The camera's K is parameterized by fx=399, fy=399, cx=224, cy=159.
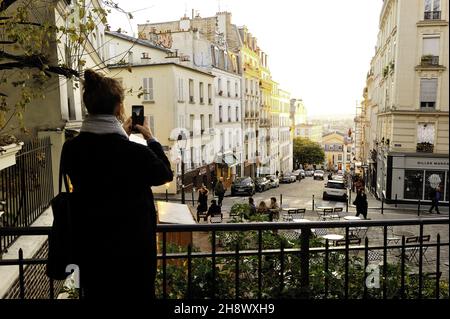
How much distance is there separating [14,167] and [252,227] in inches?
162

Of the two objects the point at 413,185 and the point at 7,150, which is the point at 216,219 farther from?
the point at 413,185

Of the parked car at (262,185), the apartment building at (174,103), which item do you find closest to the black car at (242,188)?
the parked car at (262,185)

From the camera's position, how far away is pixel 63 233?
1830 millimetres

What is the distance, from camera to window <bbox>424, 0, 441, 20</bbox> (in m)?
19.6

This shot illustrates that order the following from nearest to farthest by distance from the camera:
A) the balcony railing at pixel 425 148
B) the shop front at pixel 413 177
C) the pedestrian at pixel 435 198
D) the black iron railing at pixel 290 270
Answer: the black iron railing at pixel 290 270
the pedestrian at pixel 435 198
the balcony railing at pixel 425 148
the shop front at pixel 413 177

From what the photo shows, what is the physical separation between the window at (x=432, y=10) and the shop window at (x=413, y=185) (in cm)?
790

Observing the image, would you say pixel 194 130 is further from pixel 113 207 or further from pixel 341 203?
pixel 113 207

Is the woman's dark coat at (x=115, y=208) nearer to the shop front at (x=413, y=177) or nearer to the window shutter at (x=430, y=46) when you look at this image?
the shop front at (x=413, y=177)

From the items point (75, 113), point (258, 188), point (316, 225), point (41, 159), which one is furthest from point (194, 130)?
point (316, 225)

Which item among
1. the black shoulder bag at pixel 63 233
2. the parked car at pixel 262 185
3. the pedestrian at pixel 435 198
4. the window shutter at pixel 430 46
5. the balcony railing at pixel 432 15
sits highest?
Answer: the balcony railing at pixel 432 15

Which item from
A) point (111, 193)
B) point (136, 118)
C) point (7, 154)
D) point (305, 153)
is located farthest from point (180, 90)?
point (305, 153)

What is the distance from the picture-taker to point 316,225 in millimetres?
2656

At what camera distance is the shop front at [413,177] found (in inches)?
823

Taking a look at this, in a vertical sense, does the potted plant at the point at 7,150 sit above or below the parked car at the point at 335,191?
above
